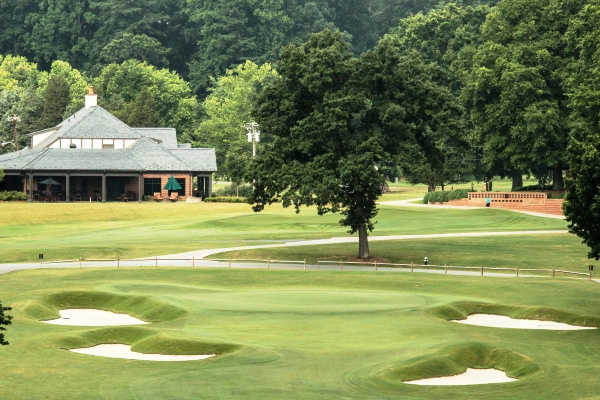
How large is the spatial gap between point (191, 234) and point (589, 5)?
41.4 metres

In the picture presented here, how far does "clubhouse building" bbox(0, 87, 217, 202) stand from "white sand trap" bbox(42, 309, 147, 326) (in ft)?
257

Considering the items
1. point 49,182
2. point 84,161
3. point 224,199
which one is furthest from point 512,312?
point 84,161

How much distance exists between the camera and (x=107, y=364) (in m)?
30.5

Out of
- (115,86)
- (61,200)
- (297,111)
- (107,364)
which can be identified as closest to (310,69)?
(297,111)

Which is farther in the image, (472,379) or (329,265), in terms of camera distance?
(329,265)

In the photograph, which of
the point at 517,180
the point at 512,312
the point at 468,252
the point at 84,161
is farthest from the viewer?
the point at 84,161

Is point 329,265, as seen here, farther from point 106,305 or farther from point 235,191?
point 235,191

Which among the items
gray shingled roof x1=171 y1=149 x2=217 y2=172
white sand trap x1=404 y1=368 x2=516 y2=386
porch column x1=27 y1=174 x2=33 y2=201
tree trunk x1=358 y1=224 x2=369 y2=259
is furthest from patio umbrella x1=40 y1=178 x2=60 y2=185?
white sand trap x1=404 y1=368 x2=516 y2=386

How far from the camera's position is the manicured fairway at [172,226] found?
243ft

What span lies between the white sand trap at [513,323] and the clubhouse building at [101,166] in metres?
83.9

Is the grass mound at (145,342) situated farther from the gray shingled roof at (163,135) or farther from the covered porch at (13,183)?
the gray shingled roof at (163,135)

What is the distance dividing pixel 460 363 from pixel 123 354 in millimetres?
10560

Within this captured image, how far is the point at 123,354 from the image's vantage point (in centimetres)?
3312

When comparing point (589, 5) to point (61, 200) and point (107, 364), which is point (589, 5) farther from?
point (107, 364)
